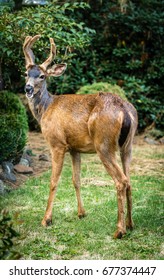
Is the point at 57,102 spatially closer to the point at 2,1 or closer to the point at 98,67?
the point at 2,1

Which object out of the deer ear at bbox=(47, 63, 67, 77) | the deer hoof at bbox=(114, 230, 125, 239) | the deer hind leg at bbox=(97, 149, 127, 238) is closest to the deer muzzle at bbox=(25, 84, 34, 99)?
the deer ear at bbox=(47, 63, 67, 77)

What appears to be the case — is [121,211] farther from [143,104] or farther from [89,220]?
[143,104]

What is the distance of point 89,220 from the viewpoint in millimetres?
6715

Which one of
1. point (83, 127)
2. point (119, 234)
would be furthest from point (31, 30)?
point (119, 234)

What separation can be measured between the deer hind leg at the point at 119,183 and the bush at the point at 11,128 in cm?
291

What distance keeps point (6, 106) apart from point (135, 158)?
2.99m

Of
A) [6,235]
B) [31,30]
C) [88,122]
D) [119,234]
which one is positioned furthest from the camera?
[31,30]

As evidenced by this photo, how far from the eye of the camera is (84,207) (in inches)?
289

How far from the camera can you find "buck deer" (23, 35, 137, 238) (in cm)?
600

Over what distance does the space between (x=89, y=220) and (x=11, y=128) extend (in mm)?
2754

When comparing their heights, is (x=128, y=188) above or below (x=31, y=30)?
below

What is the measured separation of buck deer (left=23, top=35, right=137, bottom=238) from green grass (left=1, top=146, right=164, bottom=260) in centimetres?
22

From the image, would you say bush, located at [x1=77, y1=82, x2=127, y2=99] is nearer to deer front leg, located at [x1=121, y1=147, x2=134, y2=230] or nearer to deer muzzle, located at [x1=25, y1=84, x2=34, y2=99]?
deer muzzle, located at [x1=25, y1=84, x2=34, y2=99]
